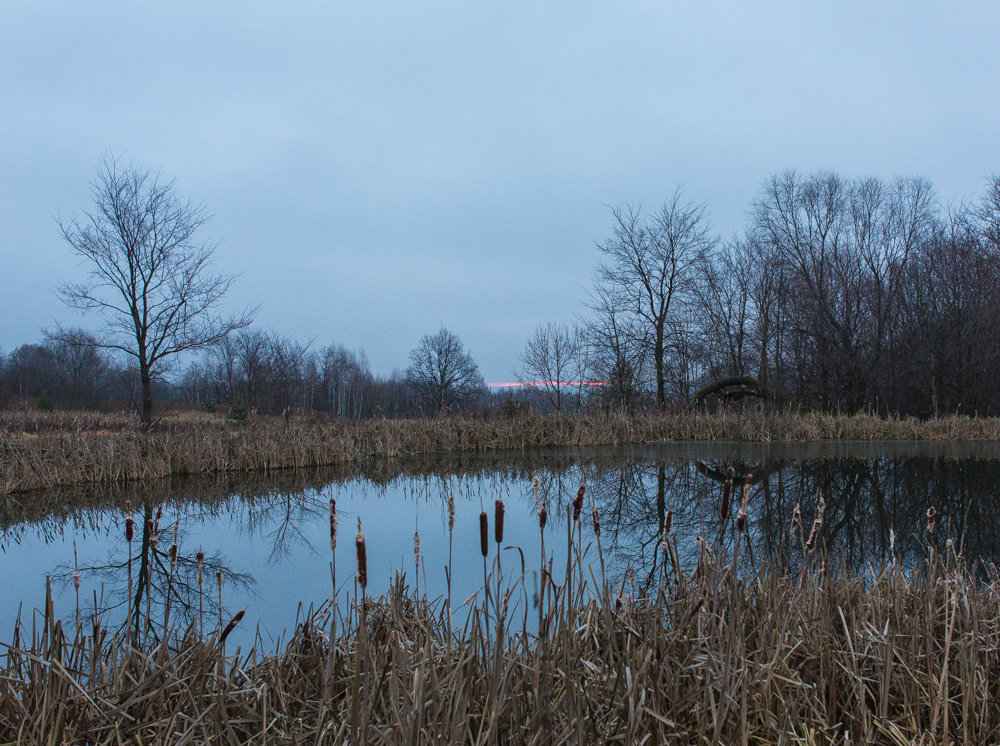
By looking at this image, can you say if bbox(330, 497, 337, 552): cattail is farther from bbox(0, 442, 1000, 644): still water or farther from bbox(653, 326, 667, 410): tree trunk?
bbox(653, 326, 667, 410): tree trunk

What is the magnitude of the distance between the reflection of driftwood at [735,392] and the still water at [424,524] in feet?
34.3

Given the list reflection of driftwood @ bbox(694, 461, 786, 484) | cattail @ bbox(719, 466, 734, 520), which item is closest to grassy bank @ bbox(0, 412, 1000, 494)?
reflection of driftwood @ bbox(694, 461, 786, 484)

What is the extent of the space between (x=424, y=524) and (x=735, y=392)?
19082mm

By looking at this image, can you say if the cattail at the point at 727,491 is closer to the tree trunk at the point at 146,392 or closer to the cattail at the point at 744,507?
the cattail at the point at 744,507

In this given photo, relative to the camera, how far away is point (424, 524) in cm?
601

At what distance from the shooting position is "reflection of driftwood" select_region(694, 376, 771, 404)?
859 inches

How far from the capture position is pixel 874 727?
6.11 ft

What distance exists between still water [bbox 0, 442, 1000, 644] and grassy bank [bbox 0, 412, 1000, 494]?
0.53 metres

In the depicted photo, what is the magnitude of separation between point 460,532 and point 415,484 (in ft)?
10.4

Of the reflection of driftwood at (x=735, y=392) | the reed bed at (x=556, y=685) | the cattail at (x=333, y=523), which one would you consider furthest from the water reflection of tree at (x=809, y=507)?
the reflection of driftwood at (x=735, y=392)

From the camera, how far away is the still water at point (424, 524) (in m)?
3.92

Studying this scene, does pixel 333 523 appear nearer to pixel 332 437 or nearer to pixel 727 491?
pixel 727 491

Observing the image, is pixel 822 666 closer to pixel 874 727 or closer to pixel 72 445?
pixel 874 727

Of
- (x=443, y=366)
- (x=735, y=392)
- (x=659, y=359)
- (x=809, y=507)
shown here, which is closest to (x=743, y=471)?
(x=809, y=507)
